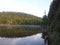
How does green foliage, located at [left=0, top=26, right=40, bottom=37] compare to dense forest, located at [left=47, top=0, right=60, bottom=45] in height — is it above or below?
below

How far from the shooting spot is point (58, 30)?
64.4ft

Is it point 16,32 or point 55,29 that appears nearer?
point 55,29

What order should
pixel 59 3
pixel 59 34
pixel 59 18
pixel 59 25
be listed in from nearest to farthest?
pixel 59 34 → pixel 59 25 → pixel 59 18 → pixel 59 3

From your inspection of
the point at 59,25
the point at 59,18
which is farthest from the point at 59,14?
the point at 59,25

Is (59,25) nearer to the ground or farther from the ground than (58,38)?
farther from the ground

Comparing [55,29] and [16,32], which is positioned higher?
[55,29]

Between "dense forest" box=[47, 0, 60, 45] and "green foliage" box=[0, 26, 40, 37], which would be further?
"green foliage" box=[0, 26, 40, 37]

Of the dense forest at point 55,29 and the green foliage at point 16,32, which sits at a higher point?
the dense forest at point 55,29

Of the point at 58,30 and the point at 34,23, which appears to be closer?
the point at 58,30

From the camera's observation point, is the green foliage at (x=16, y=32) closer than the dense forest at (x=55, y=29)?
No

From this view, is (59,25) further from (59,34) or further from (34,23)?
(34,23)

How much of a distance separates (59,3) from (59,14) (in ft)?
14.2

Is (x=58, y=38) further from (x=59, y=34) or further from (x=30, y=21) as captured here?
(x=30, y=21)

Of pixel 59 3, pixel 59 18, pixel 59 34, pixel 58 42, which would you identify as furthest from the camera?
pixel 59 3
